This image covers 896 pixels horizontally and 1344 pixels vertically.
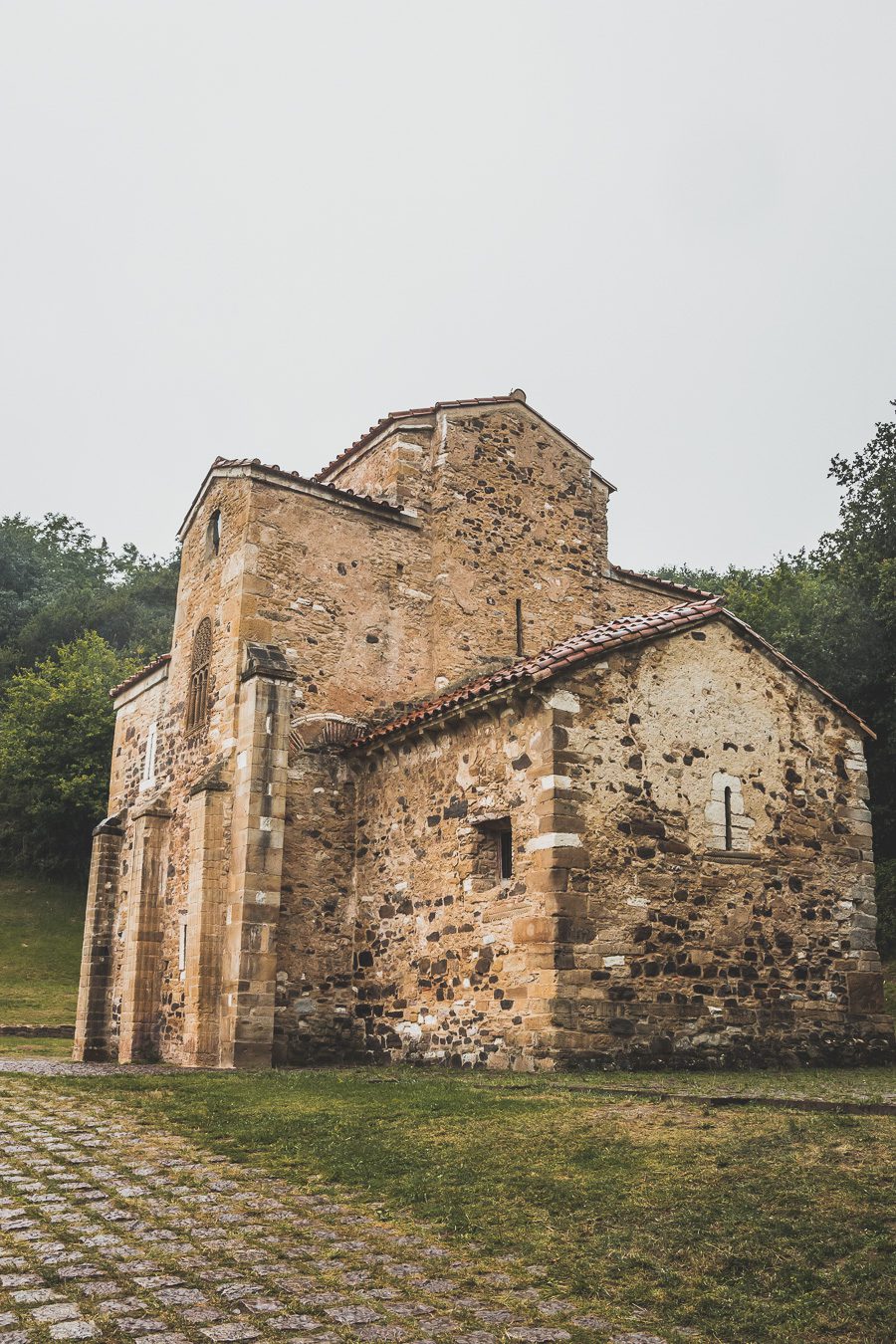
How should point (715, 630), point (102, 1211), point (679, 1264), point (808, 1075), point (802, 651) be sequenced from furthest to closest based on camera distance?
point (802, 651) < point (715, 630) < point (808, 1075) < point (102, 1211) < point (679, 1264)

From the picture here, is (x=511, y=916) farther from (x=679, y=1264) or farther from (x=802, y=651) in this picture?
(x=802, y=651)

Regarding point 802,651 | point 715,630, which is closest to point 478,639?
point 715,630

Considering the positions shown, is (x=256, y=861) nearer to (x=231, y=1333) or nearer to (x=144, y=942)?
(x=144, y=942)

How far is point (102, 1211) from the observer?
652 cm

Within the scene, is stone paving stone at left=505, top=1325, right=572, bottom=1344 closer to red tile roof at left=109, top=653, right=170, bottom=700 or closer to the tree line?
red tile roof at left=109, top=653, right=170, bottom=700

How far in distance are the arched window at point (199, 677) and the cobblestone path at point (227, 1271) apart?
11.9 metres

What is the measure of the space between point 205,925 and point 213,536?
6.76 meters

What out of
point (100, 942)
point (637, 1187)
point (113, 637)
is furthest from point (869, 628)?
point (113, 637)

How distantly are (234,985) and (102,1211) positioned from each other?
9.59 meters

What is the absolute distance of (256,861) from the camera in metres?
16.5

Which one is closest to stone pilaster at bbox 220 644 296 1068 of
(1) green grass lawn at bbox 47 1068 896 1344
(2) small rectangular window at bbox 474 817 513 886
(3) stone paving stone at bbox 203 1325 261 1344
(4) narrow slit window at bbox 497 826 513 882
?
(2) small rectangular window at bbox 474 817 513 886

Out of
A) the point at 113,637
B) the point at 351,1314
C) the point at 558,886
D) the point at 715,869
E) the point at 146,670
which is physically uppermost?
the point at 113,637

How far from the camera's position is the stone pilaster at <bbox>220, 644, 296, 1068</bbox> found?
1591cm

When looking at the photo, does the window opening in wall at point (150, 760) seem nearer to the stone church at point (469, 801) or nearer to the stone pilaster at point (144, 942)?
the stone church at point (469, 801)
